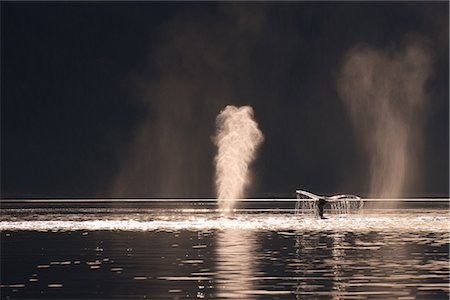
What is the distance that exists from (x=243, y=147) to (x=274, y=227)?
35.0 metres

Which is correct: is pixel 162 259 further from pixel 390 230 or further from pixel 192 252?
pixel 390 230

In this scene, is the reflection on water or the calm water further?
the reflection on water

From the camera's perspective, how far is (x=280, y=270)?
4894 centimetres

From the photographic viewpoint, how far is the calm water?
40438mm

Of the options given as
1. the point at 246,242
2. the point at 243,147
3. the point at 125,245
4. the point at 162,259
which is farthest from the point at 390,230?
the point at 243,147

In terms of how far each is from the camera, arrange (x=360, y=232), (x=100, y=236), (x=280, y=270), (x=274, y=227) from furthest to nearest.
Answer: (x=274, y=227), (x=360, y=232), (x=100, y=236), (x=280, y=270)

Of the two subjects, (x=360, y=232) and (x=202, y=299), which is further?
(x=360, y=232)

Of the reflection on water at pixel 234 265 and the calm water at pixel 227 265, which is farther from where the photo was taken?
the reflection on water at pixel 234 265

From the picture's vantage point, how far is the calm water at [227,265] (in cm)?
4044

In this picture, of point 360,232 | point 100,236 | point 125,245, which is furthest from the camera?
point 360,232

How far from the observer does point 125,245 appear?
66.9 metres

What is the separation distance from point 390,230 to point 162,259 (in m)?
33.4

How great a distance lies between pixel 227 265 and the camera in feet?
168

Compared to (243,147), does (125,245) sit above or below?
below
